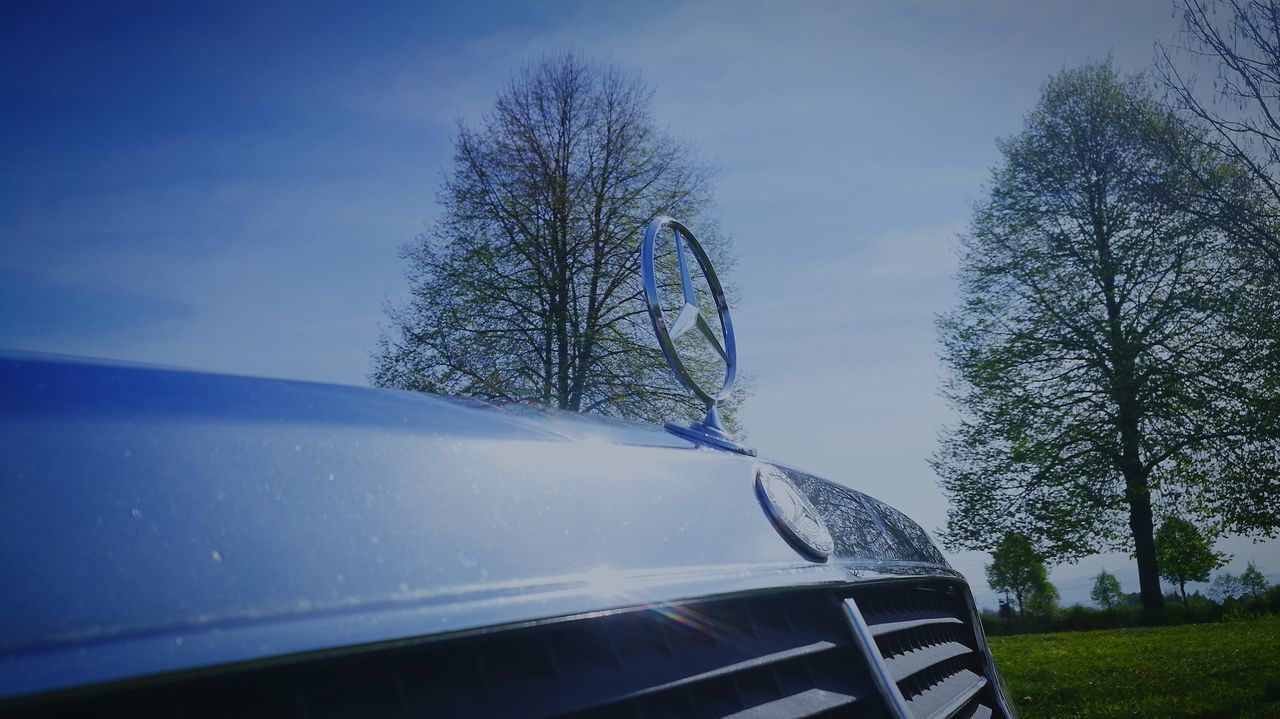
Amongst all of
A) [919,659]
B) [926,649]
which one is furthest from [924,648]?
[919,659]

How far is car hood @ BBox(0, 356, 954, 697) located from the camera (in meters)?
0.55

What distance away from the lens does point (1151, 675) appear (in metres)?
6.62

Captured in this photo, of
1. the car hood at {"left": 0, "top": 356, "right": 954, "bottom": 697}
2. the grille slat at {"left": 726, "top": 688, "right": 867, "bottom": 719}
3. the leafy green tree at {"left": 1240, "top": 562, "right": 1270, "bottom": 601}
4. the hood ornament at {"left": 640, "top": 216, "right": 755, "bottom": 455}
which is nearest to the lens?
the car hood at {"left": 0, "top": 356, "right": 954, "bottom": 697}

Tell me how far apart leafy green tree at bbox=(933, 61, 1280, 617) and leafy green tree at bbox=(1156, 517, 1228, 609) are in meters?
0.33

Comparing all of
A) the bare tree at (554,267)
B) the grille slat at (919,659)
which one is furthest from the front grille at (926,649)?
the bare tree at (554,267)

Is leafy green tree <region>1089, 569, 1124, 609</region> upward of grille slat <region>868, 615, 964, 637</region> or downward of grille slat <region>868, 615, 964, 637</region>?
downward

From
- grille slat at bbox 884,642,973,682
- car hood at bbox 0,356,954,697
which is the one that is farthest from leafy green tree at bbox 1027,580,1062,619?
car hood at bbox 0,356,954,697

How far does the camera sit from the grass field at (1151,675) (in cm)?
531

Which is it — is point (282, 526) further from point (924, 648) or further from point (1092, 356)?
point (1092, 356)

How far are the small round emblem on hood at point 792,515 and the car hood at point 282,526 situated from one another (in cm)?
13

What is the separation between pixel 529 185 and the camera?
1448 cm

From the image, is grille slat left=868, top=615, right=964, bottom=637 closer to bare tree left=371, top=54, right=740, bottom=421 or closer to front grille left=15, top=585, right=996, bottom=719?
front grille left=15, top=585, right=996, bottom=719

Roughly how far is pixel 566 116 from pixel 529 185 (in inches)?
70.4

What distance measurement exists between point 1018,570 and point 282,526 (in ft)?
60.3
